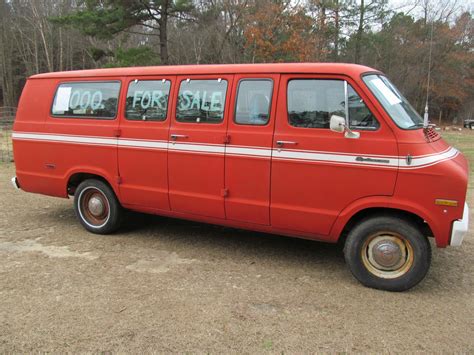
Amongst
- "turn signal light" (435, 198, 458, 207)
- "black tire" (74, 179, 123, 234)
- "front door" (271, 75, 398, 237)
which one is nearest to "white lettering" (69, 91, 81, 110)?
"black tire" (74, 179, 123, 234)

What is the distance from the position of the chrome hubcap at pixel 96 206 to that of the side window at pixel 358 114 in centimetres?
353

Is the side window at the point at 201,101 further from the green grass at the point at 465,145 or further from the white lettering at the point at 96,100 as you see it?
the green grass at the point at 465,145

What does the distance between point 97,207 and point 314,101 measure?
332 cm

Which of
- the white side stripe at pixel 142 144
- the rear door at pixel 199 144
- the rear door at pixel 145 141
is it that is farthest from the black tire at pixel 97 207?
the rear door at pixel 199 144

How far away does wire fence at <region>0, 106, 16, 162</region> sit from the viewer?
14533mm

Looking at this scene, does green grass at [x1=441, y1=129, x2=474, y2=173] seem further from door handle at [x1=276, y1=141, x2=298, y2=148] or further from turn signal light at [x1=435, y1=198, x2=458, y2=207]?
door handle at [x1=276, y1=141, x2=298, y2=148]

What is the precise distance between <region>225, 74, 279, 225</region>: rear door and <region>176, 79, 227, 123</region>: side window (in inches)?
7.1

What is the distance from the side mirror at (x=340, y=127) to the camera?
422 centimetres

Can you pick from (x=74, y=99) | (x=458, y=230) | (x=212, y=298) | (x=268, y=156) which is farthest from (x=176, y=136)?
(x=458, y=230)

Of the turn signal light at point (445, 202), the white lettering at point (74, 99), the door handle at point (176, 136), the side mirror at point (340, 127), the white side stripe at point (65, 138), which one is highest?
the white lettering at point (74, 99)

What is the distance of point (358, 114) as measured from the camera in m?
4.29

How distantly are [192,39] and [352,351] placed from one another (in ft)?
91.0

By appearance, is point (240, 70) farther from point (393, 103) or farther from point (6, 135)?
point (6, 135)

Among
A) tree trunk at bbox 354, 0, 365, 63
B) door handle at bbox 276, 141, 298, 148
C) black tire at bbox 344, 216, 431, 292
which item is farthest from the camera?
tree trunk at bbox 354, 0, 365, 63
